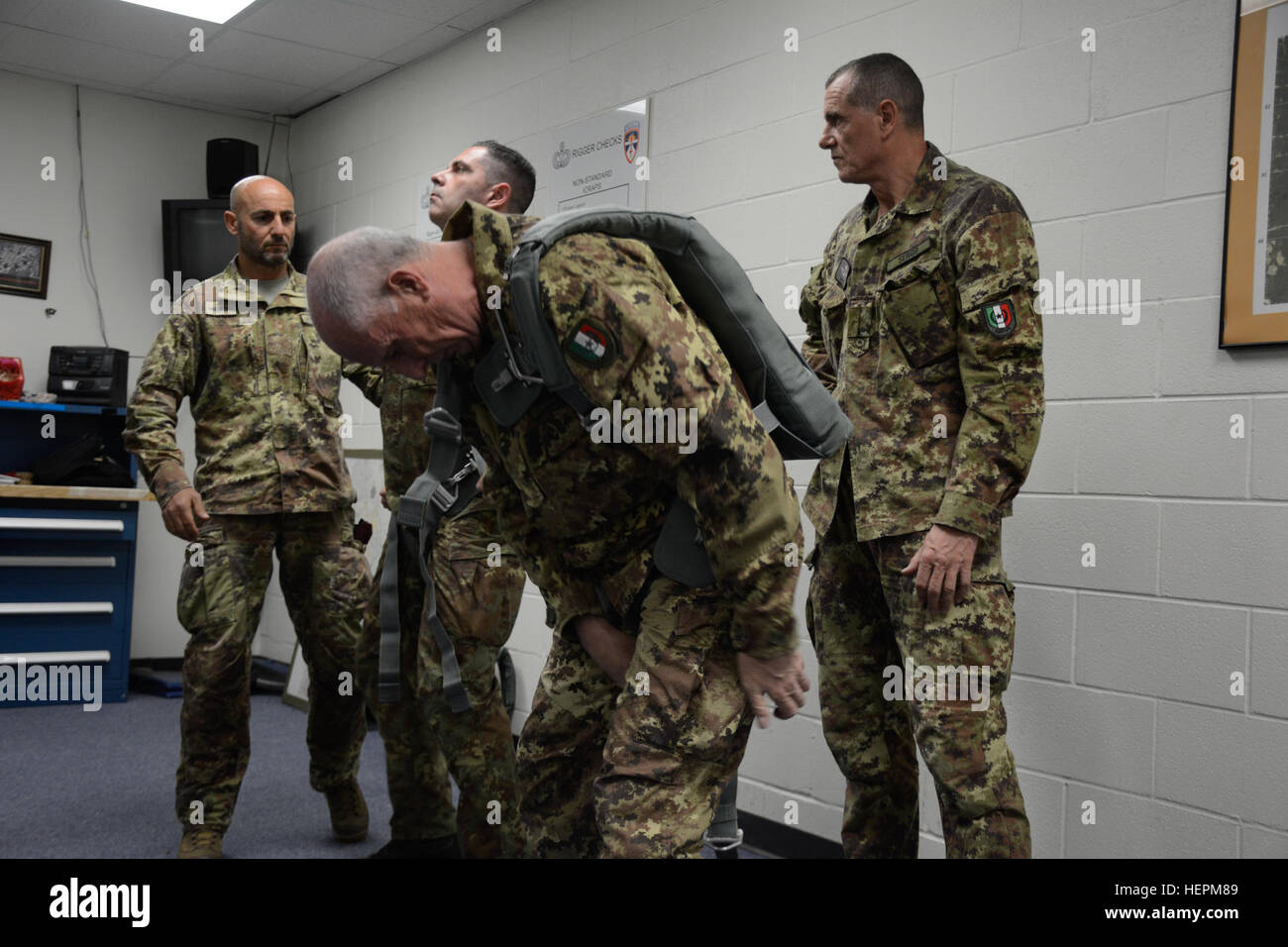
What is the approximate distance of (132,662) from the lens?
218 inches

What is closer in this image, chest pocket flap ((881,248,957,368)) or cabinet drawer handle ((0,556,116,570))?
chest pocket flap ((881,248,957,368))

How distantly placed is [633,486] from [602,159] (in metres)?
2.60

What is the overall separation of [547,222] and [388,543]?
51.5 inches

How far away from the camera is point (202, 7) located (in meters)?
4.43

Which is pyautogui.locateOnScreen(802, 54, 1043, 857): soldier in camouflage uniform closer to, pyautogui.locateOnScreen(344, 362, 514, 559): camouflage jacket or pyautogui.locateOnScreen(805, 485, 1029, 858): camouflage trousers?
pyautogui.locateOnScreen(805, 485, 1029, 858): camouflage trousers

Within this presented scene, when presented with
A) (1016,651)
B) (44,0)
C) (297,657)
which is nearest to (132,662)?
(297,657)

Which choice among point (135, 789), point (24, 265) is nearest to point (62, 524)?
point (24, 265)

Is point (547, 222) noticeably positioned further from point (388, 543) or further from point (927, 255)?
point (388, 543)

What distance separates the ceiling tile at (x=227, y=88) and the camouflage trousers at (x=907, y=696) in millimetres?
4245

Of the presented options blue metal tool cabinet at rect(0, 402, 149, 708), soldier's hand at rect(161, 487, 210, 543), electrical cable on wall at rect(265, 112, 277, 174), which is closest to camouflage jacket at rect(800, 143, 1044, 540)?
soldier's hand at rect(161, 487, 210, 543)

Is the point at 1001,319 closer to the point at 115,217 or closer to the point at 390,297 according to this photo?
the point at 390,297

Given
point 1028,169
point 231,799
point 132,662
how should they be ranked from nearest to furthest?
point 1028,169 < point 231,799 < point 132,662

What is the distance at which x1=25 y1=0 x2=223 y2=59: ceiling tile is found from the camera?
4477 mm

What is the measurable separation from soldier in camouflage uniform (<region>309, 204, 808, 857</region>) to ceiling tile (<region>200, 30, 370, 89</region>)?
3.85 metres
